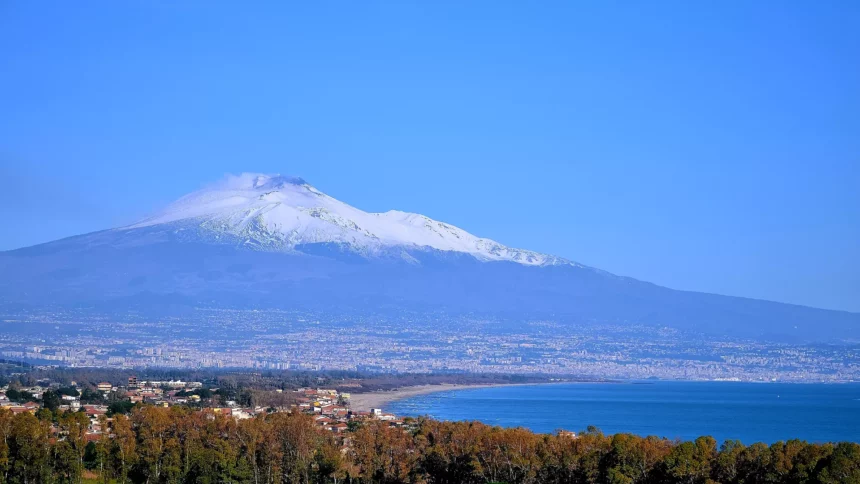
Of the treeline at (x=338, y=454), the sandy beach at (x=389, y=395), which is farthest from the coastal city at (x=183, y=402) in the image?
the treeline at (x=338, y=454)

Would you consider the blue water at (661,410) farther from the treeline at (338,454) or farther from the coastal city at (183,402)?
Result: the treeline at (338,454)

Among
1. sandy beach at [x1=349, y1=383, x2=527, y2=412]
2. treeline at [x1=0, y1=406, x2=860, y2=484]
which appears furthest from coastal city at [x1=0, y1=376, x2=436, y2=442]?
treeline at [x1=0, y1=406, x2=860, y2=484]

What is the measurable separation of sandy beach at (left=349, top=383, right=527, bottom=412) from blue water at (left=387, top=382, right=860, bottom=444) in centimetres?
186

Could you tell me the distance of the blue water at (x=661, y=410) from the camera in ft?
267

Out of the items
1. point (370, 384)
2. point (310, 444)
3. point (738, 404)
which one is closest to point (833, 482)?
point (310, 444)

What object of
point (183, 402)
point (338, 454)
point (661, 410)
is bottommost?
point (338, 454)

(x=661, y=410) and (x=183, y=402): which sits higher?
(x=183, y=402)

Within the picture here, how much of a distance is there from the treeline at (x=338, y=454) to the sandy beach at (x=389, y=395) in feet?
135

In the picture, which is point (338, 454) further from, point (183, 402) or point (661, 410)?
point (661, 410)

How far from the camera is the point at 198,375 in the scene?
430ft

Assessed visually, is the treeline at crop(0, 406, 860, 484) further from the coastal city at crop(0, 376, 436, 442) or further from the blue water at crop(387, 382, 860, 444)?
the blue water at crop(387, 382, 860, 444)

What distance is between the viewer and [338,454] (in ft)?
152

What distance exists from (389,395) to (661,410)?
25.9m

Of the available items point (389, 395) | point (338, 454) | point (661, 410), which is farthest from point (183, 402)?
point (661, 410)
